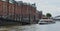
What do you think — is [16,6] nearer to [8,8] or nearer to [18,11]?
[18,11]

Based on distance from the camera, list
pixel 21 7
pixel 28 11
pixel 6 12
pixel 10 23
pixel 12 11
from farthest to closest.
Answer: pixel 28 11 → pixel 21 7 → pixel 12 11 → pixel 6 12 → pixel 10 23

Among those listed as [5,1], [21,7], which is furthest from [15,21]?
[21,7]

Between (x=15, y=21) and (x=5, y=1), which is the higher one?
(x=5, y=1)

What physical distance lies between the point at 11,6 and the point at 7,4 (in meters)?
4.00

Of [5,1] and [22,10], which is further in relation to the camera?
[22,10]

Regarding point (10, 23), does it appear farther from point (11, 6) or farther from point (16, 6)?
point (16, 6)

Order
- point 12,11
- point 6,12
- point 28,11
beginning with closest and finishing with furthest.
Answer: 1. point 6,12
2. point 12,11
3. point 28,11

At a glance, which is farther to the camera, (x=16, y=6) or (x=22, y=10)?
(x=22, y=10)

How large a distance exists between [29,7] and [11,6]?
28.9 m

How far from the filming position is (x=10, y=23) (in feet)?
242

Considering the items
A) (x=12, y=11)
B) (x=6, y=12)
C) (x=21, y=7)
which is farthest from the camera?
(x=21, y=7)

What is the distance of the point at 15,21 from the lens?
77.0m

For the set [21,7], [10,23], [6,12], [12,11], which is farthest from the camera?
[21,7]

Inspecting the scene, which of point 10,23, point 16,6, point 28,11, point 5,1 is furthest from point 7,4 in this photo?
point 28,11
